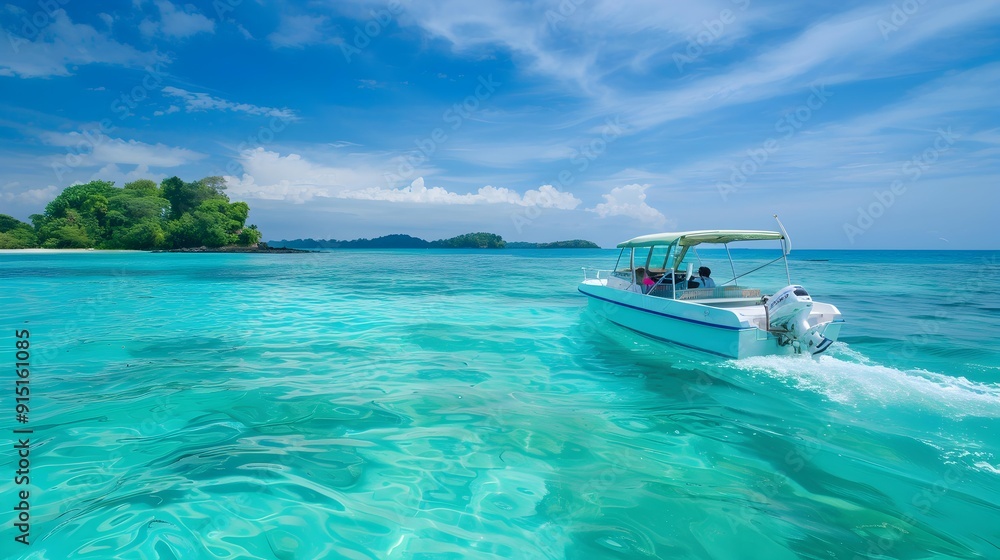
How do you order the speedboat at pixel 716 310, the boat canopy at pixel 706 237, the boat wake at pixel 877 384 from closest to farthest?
1. the boat wake at pixel 877 384
2. the speedboat at pixel 716 310
3. the boat canopy at pixel 706 237

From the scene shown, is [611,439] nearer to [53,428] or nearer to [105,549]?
[105,549]

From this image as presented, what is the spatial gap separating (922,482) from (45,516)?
29.3 feet

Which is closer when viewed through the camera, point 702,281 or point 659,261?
point 702,281

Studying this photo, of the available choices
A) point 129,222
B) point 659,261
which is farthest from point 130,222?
point 659,261

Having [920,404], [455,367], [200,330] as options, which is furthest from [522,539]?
[200,330]

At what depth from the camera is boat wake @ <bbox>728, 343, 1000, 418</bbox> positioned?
290 inches

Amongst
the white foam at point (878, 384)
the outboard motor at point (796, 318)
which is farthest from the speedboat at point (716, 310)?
the white foam at point (878, 384)

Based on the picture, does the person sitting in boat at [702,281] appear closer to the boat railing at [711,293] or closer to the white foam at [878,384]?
the boat railing at [711,293]

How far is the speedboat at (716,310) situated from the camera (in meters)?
9.17

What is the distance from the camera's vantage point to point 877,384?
8.19m

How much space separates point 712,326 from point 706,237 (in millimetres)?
2882

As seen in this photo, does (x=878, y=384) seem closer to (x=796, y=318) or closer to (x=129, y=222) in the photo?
(x=796, y=318)

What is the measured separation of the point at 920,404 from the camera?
7.32 m

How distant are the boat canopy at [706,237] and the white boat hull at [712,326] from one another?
1553mm
